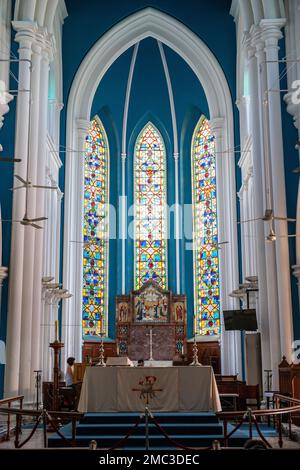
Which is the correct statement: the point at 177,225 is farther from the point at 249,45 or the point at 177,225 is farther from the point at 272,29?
the point at 272,29

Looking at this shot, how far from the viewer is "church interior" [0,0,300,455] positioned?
11.9 m

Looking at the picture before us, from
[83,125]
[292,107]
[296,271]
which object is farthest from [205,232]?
[296,271]

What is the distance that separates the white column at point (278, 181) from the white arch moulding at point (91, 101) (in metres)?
5.71

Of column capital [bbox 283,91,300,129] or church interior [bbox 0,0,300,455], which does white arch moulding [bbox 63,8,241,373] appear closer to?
church interior [bbox 0,0,300,455]

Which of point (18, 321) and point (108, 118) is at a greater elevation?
point (108, 118)

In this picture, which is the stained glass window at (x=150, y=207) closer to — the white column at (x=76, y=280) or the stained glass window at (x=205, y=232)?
the stained glass window at (x=205, y=232)

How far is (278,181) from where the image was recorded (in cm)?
1405

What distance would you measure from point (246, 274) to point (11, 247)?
8218mm

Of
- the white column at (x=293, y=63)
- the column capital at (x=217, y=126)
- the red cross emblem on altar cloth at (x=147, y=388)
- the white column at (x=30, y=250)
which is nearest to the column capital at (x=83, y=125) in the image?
the column capital at (x=217, y=126)

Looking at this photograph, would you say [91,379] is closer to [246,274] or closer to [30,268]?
[30,268]

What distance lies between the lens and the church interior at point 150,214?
11883 mm

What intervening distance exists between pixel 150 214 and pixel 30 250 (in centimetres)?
1051
